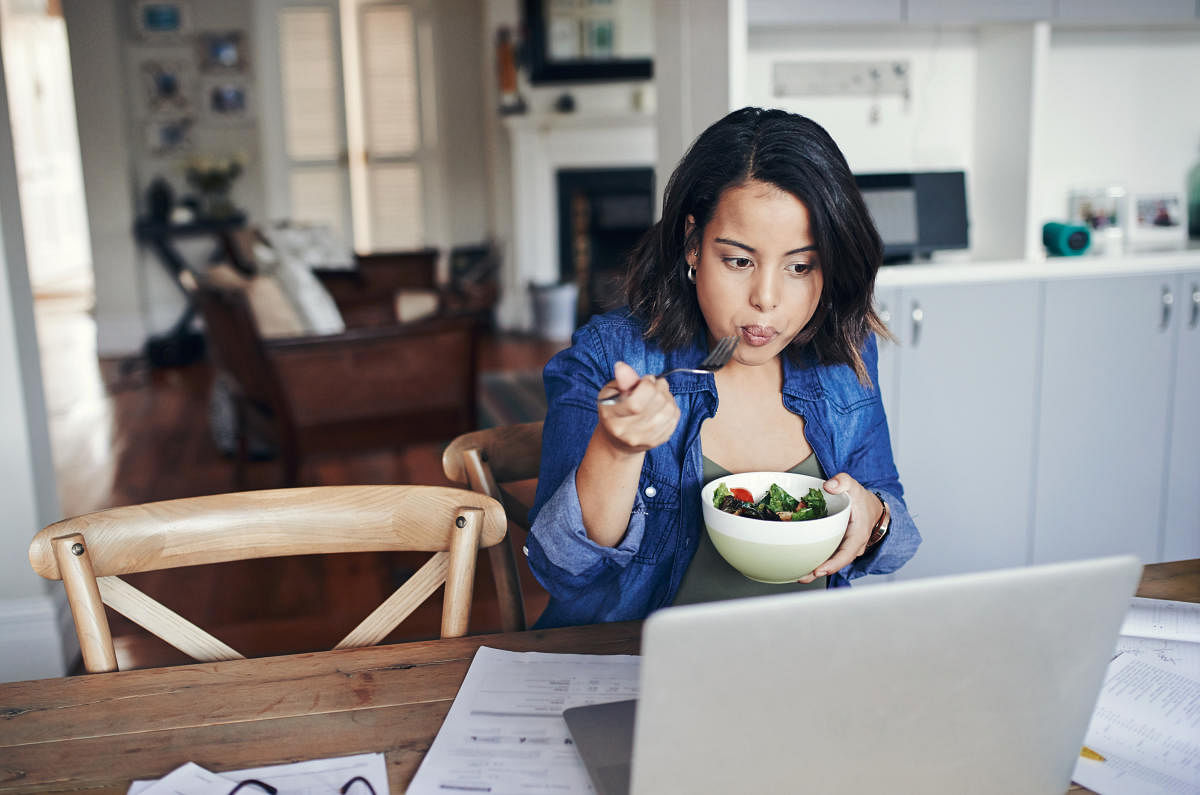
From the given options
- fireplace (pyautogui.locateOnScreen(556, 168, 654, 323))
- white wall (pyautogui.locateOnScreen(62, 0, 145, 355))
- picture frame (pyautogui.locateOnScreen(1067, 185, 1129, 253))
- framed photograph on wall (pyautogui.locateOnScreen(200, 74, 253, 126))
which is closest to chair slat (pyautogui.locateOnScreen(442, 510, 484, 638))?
picture frame (pyautogui.locateOnScreen(1067, 185, 1129, 253))

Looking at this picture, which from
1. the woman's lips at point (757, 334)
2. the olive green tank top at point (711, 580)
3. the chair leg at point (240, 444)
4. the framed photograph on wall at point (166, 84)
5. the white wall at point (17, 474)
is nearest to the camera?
the woman's lips at point (757, 334)

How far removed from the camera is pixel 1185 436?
2.75 meters

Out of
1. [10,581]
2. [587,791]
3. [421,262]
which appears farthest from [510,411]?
[587,791]

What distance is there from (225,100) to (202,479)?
3775 millimetres

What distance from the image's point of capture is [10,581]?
2.38m

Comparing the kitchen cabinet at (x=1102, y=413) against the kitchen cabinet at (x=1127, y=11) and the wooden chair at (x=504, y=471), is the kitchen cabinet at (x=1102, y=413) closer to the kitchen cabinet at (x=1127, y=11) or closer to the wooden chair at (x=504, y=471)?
the kitchen cabinet at (x=1127, y=11)

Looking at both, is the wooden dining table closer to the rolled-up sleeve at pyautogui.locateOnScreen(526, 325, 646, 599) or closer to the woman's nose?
the rolled-up sleeve at pyautogui.locateOnScreen(526, 325, 646, 599)

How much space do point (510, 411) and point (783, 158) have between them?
3601mm

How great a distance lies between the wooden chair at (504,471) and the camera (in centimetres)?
121

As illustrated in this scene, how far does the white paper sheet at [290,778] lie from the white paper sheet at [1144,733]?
1.84 ft

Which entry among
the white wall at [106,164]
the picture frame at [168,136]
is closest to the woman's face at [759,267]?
the white wall at [106,164]

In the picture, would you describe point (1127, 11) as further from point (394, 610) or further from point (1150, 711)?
point (394, 610)

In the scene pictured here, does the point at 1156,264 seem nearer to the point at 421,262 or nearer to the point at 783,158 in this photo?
the point at 783,158

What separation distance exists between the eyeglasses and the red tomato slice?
16.9 inches
